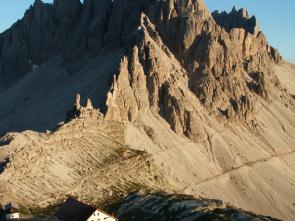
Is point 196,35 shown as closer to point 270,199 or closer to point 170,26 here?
point 170,26

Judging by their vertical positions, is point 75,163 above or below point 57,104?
below

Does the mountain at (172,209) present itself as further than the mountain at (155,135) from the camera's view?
No

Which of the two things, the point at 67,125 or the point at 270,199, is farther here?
the point at 270,199

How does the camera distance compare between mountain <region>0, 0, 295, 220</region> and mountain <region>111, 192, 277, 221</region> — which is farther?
mountain <region>0, 0, 295, 220</region>

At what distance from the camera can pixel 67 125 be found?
12938cm

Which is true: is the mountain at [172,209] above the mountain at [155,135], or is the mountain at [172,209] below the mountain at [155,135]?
below

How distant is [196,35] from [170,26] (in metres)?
8.18

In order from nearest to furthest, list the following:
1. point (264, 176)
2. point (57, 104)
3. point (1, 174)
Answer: point (1, 174)
point (264, 176)
point (57, 104)

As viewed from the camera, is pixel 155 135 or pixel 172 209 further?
pixel 155 135

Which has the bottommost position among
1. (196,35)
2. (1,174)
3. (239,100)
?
(1,174)

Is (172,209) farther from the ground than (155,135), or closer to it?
closer to it

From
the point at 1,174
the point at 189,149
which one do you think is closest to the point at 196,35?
the point at 189,149

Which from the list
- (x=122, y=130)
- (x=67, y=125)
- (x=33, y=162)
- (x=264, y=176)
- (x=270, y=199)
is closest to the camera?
(x=33, y=162)

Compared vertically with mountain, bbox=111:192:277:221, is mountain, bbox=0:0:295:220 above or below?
above
